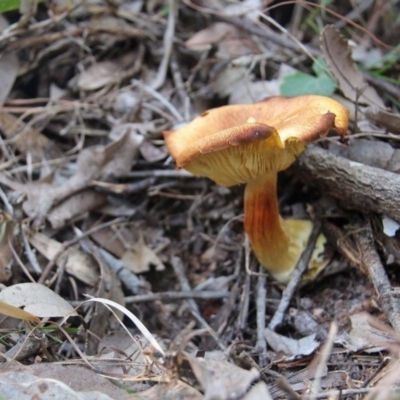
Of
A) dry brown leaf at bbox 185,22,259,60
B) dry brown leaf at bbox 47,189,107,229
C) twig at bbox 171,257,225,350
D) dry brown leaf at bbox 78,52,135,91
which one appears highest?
dry brown leaf at bbox 185,22,259,60

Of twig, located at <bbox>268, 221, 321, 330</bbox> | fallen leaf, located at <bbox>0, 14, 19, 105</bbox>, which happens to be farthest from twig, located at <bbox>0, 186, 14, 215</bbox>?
twig, located at <bbox>268, 221, 321, 330</bbox>

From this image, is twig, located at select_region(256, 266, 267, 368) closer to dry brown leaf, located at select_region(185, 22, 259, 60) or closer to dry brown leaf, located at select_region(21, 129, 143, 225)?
dry brown leaf, located at select_region(21, 129, 143, 225)

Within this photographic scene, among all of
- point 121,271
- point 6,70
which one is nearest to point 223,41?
point 6,70

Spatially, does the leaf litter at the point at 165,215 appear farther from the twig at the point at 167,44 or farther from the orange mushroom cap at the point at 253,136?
the orange mushroom cap at the point at 253,136

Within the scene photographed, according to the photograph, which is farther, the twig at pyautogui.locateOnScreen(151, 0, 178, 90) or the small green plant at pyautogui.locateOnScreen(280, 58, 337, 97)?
the twig at pyautogui.locateOnScreen(151, 0, 178, 90)

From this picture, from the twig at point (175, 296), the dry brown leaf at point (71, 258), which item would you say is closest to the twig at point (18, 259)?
the dry brown leaf at point (71, 258)

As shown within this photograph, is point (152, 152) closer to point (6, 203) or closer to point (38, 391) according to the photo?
point (6, 203)

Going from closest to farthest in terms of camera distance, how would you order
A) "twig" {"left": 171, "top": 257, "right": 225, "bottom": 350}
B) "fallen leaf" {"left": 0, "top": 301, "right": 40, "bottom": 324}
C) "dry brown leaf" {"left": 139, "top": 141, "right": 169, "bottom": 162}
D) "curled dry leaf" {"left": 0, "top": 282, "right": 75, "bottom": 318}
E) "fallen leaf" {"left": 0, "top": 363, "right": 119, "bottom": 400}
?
"fallen leaf" {"left": 0, "top": 363, "right": 119, "bottom": 400} → "fallen leaf" {"left": 0, "top": 301, "right": 40, "bottom": 324} → "curled dry leaf" {"left": 0, "top": 282, "right": 75, "bottom": 318} → "twig" {"left": 171, "top": 257, "right": 225, "bottom": 350} → "dry brown leaf" {"left": 139, "top": 141, "right": 169, "bottom": 162}

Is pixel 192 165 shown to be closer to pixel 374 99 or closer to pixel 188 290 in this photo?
pixel 188 290
